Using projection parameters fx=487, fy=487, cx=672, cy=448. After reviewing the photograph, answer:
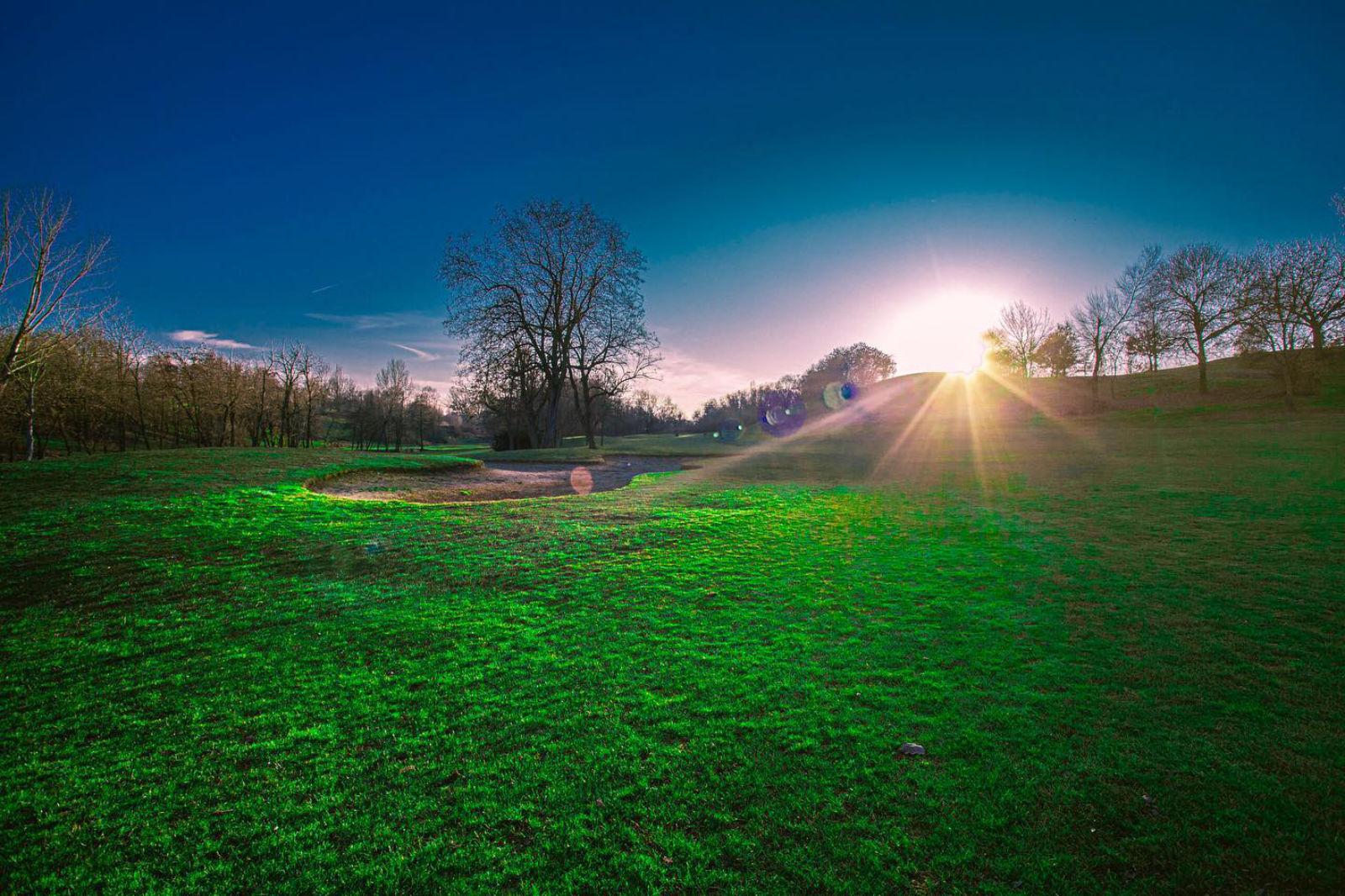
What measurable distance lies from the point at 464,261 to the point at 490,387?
9.75 m

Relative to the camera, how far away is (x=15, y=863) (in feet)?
8.04

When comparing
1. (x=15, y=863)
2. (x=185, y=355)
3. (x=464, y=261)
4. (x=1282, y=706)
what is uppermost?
(x=464, y=261)

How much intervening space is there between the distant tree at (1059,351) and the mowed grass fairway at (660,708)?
50.3 meters

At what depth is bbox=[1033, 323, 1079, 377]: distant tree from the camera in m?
49.5

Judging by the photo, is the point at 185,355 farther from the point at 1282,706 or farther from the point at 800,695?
the point at 1282,706

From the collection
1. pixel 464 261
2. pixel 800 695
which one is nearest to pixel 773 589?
pixel 800 695

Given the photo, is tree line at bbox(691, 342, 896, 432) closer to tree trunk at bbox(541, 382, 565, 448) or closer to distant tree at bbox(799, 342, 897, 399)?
distant tree at bbox(799, 342, 897, 399)

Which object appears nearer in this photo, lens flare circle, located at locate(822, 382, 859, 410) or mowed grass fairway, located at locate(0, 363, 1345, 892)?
mowed grass fairway, located at locate(0, 363, 1345, 892)

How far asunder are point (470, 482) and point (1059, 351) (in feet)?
201

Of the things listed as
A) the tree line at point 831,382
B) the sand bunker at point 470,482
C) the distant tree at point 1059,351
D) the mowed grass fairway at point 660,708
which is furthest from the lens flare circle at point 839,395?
the mowed grass fairway at point 660,708

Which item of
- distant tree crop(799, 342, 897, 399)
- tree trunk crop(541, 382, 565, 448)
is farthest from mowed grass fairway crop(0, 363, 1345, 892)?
distant tree crop(799, 342, 897, 399)

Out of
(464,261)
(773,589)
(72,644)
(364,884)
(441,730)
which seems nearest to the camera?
(364,884)

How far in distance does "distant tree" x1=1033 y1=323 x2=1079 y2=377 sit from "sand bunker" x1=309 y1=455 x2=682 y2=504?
163 feet

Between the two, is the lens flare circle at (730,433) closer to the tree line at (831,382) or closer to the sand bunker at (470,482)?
the tree line at (831,382)
